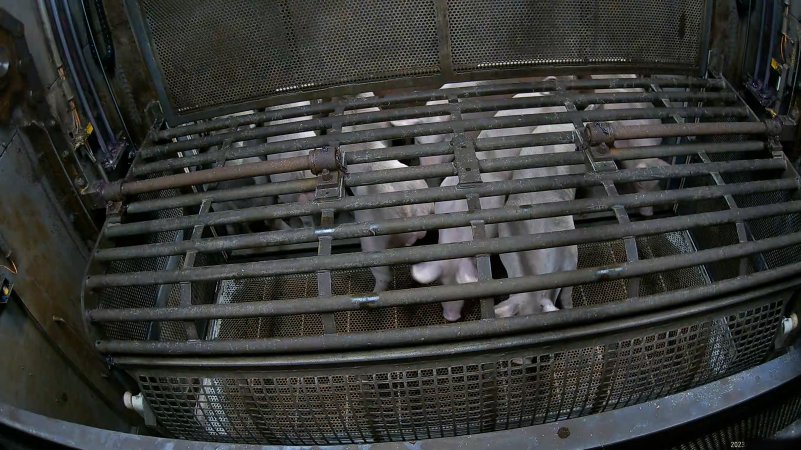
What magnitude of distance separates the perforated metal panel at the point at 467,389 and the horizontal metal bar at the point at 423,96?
3.61ft

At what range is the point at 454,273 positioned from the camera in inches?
90.1

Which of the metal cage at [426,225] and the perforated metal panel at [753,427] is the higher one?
the metal cage at [426,225]

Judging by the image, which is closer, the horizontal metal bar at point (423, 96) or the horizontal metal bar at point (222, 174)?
the horizontal metal bar at point (222, 174)

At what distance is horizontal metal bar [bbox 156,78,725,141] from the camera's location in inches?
98.9

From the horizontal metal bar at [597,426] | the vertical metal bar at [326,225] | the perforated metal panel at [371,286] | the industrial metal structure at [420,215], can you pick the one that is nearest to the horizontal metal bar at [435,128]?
the industrial metal structure at [420,215]

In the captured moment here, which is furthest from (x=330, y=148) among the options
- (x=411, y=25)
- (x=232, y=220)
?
(x=411, y=25)

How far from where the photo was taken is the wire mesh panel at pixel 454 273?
5.99 ft

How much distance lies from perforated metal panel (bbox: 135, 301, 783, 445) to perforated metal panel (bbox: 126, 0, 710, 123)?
1306 mm

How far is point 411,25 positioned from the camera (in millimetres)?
2477

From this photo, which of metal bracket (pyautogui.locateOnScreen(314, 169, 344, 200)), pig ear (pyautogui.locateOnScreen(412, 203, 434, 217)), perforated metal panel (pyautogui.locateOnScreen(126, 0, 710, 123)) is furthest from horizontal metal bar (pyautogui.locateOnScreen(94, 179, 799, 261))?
perforated metal panel (pyautogui.locateOnScreen(126, 0, 710, 123))

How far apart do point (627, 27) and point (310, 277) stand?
1970mm

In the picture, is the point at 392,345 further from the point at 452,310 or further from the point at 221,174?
the point at 221,174

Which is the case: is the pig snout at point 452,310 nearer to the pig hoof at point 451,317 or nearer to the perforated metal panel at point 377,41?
the pig hoof at point 451,317

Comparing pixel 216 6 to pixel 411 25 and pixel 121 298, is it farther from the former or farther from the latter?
pixel 121 298
